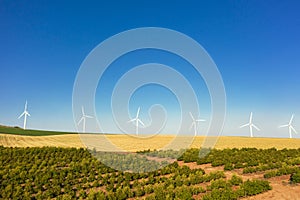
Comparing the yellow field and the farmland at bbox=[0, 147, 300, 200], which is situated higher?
the yellow field

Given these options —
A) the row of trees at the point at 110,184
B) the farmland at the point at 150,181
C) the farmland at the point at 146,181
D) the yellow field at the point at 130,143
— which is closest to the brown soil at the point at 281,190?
the farmland at the point at 150,181

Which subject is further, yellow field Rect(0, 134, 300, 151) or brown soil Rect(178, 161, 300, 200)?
yellow field Rect(0, 134, 300, 151)

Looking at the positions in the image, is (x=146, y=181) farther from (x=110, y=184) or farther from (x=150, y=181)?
(x=110, y=184)

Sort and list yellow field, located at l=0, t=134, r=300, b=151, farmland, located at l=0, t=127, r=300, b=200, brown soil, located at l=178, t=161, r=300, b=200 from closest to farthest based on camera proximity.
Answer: brown soil, located at l=178, t=161, r=300, b=200 < farmland, located at l=0, t=127, r=300, b=200 < yellow field, located at l=0, t=134, r=300, b=151

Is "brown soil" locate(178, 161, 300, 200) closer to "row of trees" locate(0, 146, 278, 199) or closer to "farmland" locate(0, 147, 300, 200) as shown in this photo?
"farmland" locate(0, 147, 300, 200)

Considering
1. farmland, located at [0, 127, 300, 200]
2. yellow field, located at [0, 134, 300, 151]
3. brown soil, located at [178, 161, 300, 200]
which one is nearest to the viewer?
brown soil, located at [178, 161, 300, 200]

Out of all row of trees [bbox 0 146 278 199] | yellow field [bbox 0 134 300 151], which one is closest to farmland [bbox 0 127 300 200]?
row of trees [bbox 0 146 278 199]

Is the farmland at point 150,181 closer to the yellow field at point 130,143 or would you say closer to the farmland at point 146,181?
the farmland at point 146,181

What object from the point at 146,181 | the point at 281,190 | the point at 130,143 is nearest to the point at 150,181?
the point at 146,181

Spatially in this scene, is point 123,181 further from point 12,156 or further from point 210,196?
point 12,156

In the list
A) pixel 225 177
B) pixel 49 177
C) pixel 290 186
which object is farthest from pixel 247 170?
pixel 49 177

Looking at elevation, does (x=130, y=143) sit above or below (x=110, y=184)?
above

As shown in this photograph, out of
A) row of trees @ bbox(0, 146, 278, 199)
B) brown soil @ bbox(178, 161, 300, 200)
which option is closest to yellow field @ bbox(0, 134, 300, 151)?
row of trees @ bbox(0, 146, 278, 199)
